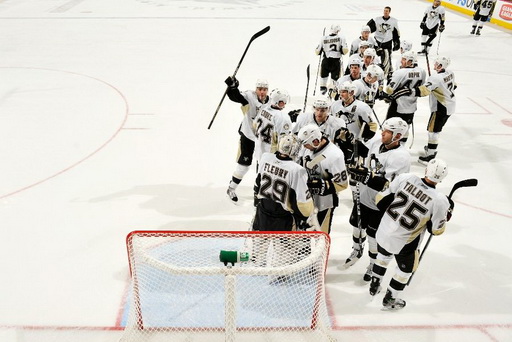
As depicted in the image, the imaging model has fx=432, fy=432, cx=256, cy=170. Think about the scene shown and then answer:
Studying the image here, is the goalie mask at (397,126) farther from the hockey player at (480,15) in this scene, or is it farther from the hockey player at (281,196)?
the hockey player at (480,15)

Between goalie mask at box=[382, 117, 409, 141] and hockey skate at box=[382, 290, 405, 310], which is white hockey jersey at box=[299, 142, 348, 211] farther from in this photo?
hockey skate at box=[382, 290, 405, 310]

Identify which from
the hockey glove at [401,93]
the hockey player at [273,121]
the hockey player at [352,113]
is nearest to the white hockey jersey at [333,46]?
the hockey glove at [401,93]

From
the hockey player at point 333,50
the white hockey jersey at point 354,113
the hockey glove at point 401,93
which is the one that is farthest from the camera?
the hockey player at point 333,50

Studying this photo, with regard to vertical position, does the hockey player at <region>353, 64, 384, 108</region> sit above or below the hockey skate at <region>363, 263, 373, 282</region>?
above

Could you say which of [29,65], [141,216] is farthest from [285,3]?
[141,216]

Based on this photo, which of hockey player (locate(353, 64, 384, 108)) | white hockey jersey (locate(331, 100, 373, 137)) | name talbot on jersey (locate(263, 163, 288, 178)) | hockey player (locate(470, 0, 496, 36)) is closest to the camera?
name talbot on jersey (locate(263, 163, 288, 178))

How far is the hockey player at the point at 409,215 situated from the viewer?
3039mm

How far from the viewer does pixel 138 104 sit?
7812 mm

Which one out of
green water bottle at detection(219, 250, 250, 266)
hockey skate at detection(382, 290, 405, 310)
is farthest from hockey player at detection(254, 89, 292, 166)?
green water bottle at detection(219, 250, 250, 266)

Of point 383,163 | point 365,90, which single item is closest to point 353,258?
point 383,163

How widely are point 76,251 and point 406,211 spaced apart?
3047 millimetres

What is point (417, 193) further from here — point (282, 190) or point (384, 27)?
point (384, 27)

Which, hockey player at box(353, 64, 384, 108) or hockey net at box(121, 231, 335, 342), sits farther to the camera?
hockey player at box(353, 64, 384, 108)

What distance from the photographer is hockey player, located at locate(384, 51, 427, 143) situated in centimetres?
566
